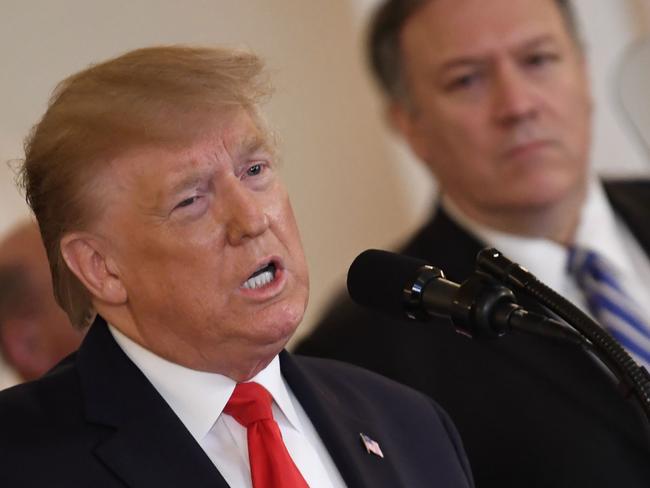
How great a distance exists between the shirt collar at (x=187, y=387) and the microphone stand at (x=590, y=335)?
409 mm

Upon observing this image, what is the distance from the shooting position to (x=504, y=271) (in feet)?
5.21

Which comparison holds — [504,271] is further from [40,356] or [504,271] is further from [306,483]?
[40,356]

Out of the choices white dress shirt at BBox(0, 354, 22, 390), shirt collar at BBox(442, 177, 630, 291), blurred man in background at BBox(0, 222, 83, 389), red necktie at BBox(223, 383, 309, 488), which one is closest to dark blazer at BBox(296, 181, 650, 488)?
shirt collar at BBox(442, 177, 630, 291)

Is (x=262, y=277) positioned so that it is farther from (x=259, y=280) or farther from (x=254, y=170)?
(x=254, y=170)

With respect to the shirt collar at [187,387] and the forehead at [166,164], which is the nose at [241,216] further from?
the shirt collar at [187,387]

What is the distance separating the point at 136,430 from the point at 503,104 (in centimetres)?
143

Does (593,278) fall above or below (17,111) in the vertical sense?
below

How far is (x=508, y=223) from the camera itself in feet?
9.45

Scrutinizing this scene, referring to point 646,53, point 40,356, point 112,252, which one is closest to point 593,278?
point 646,53

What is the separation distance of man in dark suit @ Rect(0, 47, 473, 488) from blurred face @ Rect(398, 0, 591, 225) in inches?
44.4

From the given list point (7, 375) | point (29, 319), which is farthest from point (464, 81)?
point (7, 375)

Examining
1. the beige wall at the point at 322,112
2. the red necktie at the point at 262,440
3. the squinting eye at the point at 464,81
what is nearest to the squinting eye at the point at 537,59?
the squinting eye at the point at 464,81

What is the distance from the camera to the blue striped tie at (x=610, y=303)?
2.73m

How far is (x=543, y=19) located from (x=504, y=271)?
150 centimetres
